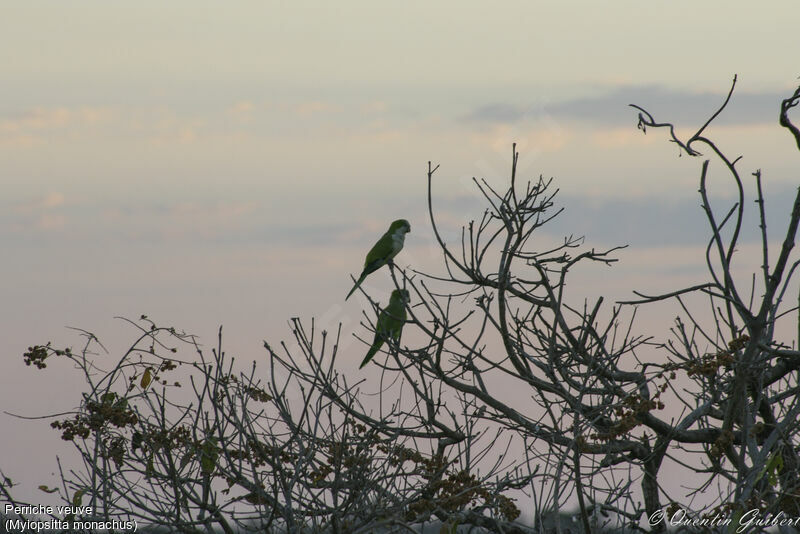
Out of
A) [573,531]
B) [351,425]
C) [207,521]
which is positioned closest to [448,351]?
[351,425]

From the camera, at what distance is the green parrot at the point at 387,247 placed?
385 inches

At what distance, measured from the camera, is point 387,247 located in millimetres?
9805

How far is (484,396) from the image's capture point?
6352mm

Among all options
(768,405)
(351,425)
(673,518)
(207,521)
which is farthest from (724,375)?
(207,521)

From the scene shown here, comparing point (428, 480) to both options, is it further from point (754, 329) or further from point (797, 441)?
point (797, 441)

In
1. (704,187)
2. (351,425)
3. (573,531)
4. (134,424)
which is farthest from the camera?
(573,531)

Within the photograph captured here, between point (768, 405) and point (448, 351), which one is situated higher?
point (448, 351)

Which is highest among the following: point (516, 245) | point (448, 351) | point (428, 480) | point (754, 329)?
point (516, 245)

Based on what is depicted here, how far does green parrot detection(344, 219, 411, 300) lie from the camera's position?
9.77 meters

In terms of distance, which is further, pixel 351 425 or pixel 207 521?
pixel 351 425

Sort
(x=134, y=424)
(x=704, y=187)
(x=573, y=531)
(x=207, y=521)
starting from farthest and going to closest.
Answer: (x=573, y=531), (x=134, y=424), (x=207, y=521), (x=704, y=187)

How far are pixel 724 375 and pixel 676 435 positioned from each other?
674mm

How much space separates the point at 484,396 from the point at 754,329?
6.93 ft

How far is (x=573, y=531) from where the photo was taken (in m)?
6.54
